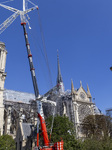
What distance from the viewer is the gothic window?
151 feet

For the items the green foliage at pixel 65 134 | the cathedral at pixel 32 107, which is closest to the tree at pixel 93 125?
the cathedral at pixel 32 107

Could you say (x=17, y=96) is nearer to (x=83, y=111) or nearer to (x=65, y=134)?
(x=83, y=111)

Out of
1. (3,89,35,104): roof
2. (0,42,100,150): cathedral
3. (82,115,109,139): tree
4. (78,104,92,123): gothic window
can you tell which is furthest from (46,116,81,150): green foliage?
(3,89,35,104): roof

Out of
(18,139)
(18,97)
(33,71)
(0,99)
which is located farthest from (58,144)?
(18,97)

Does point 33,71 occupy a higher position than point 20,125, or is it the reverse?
point 33,71

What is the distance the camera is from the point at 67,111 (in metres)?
45.9

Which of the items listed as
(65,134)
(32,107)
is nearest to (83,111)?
(32,107)

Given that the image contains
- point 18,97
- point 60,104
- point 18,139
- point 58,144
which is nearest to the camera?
point 58,144

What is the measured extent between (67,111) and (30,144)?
20.4m

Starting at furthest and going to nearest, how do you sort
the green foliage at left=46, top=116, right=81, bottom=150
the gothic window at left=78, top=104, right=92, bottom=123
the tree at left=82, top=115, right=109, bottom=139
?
the gothic window at left=78, top=104, right=92, bottom=123 < the tree at left=82, top=115, right=109, bottom=139 < the green foliage at left=46, top=116, right=81, bottom=150

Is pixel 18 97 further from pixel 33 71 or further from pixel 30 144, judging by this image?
pixel 33 71

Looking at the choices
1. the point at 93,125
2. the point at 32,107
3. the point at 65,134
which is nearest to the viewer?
the point at 65,134

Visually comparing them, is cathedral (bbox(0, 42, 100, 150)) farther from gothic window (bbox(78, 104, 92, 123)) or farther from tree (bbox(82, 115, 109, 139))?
tree (bbox(82, 115, 109, 139))

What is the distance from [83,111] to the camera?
4766 cm
